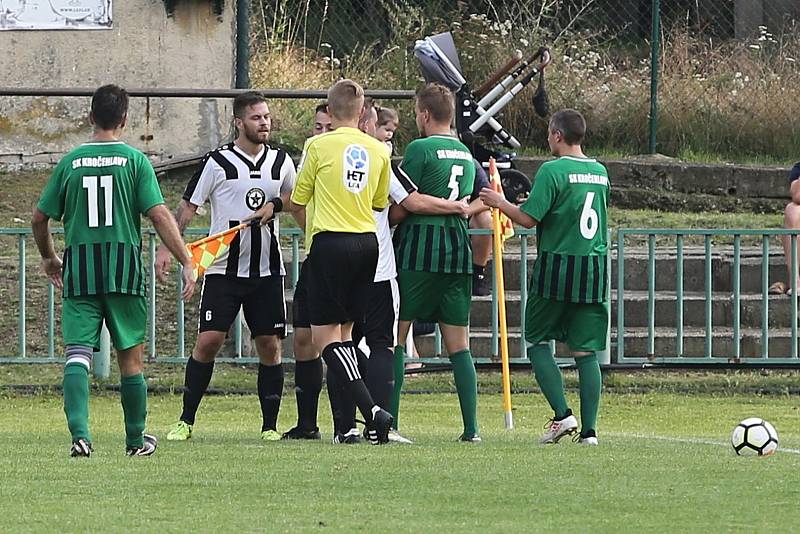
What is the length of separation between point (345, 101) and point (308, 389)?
68.8 inches

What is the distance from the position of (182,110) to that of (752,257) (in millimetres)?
6036

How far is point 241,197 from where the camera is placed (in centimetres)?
981

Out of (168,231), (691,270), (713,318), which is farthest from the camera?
(691,270)

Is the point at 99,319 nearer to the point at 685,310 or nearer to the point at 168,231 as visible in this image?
the point at 168,231

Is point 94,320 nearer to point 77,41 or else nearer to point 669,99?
point 77,41

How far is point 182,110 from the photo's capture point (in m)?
17.6

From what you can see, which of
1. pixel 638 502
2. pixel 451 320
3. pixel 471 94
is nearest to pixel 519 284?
pixel 471 94

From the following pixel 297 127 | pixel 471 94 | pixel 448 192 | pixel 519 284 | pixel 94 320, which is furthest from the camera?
pixel 297 127

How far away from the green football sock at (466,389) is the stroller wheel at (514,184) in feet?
21.3

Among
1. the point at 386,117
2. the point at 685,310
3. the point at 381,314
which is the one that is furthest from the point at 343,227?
the point at 685,310

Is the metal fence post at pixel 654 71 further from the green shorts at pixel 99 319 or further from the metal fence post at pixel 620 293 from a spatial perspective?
the green shorts at pixel 99 319

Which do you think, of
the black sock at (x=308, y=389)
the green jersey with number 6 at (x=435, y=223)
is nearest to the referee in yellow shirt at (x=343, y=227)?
the green jersey with number 6 at (x=435, y=223)

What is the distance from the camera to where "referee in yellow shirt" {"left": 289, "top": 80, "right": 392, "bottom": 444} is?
8.95 meters

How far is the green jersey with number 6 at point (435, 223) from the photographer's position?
9.54 m
